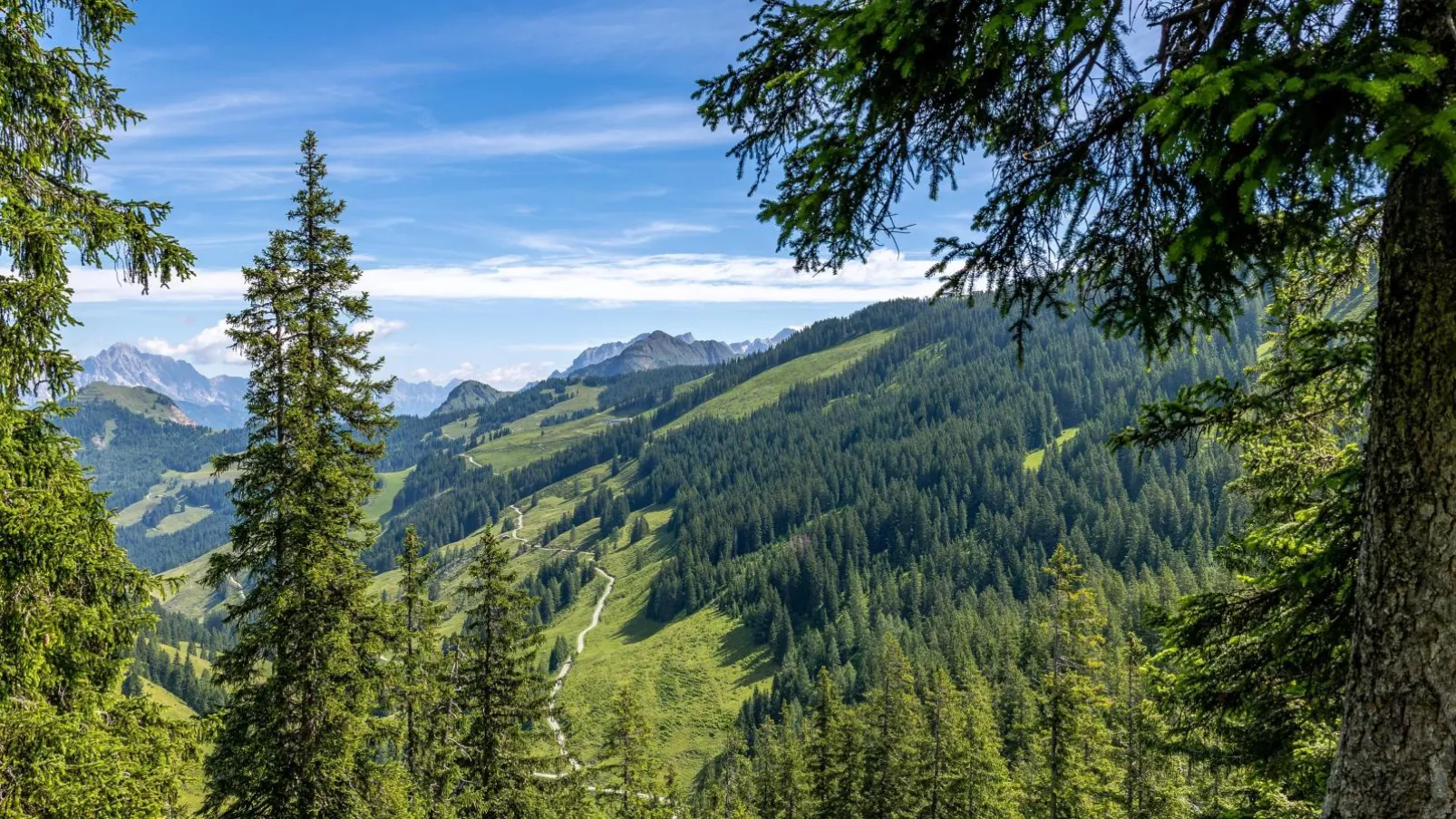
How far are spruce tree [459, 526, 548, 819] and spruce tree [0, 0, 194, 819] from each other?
12.1m

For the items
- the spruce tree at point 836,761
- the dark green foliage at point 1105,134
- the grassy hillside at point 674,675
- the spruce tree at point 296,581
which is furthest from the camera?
the grassy hillside at point 674,675

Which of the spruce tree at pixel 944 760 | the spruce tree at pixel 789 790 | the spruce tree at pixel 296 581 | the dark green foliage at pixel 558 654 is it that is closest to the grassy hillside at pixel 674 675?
the dark green foliage at pixel 558 654

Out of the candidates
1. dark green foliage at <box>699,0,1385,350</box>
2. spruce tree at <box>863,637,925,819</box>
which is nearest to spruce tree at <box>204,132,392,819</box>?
dark green foliage at <box>699,0,1385,350</box>

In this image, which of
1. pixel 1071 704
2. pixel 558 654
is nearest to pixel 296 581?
pixel 1071 704

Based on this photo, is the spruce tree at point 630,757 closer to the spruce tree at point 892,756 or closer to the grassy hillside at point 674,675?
the spruce tree at point 892,756

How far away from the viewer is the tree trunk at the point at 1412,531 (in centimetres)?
463

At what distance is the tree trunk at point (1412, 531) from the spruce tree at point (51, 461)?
453 inches

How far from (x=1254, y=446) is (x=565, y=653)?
16063 cm

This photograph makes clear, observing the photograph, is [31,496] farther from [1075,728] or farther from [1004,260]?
[1075,728]

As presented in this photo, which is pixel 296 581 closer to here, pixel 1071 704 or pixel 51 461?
pixel 51 461

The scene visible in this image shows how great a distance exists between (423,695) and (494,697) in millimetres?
2879

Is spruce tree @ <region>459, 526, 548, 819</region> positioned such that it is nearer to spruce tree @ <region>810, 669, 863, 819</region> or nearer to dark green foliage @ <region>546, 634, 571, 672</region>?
spruce tree @ <region>810, 669, 863, 819</region>

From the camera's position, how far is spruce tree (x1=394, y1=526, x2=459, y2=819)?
18391 millimetres

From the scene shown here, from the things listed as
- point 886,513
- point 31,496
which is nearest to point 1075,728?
point 31,496
